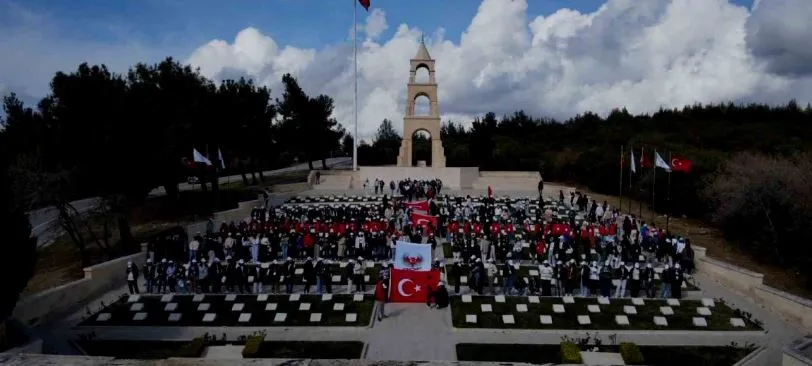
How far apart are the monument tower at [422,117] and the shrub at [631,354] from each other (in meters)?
37.8

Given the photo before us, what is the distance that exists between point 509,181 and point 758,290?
1193 inches

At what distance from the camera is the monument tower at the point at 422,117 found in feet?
177

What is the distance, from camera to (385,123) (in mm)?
107000

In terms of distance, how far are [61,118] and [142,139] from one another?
3.72 meters

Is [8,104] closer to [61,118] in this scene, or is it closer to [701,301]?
[61,118]

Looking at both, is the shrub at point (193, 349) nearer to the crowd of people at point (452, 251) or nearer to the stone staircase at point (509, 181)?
the crowd of people at point (452, 251)

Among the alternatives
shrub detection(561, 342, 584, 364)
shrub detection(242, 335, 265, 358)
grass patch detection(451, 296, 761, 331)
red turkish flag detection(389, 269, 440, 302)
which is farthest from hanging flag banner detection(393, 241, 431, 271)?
shrub detection(561, 342, 584, 364)

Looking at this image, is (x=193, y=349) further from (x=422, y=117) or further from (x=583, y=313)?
(x=422, y=117)

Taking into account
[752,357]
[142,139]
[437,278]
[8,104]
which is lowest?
[752,357]

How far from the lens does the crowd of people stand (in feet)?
68.2

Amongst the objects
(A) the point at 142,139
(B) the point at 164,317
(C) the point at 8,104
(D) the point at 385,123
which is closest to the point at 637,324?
(B) the point at 164,317

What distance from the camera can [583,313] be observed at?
62.2ft

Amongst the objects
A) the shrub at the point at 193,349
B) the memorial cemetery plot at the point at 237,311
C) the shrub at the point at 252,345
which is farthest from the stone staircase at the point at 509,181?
the shrub at the point at 193,349

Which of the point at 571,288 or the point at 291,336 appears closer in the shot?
the point at 291,336
